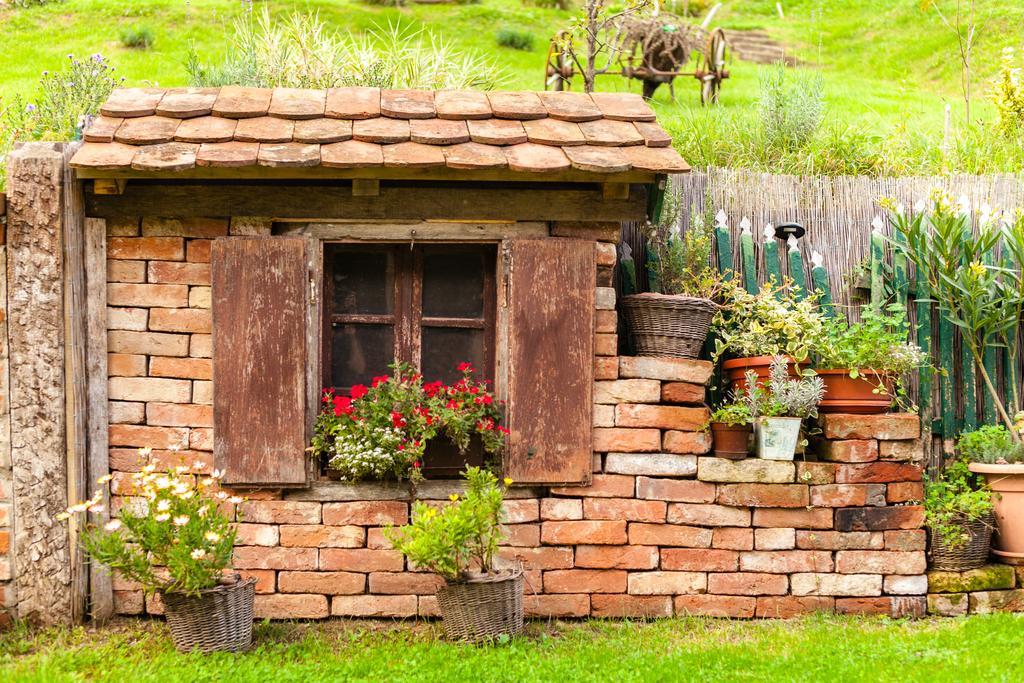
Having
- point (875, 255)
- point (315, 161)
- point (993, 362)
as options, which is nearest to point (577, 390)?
point (315, 161)

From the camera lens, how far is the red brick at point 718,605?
17.0 ft

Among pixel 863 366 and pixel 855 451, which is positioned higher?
pixel 863 366

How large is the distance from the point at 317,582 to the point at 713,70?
1003cm

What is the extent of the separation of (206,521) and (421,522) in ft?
3.25

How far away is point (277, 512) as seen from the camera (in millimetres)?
5055

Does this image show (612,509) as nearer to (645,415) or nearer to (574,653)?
(645,415)

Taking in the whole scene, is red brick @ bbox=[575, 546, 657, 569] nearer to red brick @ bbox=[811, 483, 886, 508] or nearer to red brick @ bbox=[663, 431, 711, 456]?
red brick @ bbox=[663, 431, 711, 456]

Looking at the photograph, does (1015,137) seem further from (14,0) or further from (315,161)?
(14,0)

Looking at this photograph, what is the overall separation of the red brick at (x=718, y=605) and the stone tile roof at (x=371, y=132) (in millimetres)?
2277

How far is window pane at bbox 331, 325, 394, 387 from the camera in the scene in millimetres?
5328

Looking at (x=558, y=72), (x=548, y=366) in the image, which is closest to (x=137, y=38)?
(x=558, y=72)

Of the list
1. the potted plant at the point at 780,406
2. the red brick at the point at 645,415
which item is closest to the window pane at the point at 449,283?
the red brick at the point at 645,415

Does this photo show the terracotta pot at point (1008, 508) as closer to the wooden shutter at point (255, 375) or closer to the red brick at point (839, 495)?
the red brick at point (839, 495)

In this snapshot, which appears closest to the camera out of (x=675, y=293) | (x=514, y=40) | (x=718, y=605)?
(x=718, y=605)
